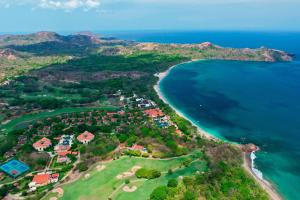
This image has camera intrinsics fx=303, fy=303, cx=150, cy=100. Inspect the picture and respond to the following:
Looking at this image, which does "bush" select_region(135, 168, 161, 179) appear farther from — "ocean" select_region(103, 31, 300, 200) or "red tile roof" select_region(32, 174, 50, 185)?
"ocean" select_region(103, 31, 300, 200)

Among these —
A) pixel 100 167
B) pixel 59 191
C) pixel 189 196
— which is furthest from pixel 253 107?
pixel 59 191

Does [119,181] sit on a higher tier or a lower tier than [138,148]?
lower

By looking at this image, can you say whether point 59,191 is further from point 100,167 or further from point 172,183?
point 172,183

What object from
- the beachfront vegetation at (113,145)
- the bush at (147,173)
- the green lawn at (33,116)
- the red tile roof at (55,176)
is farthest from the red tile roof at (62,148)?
the bush at (147,173)

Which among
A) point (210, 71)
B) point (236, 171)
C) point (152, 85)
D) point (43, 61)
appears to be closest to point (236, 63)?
point (210, 71)

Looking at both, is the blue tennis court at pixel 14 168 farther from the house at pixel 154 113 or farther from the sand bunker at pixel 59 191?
the house at pixel 154 113

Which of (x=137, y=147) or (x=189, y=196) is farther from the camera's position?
(x=137, y=147)
